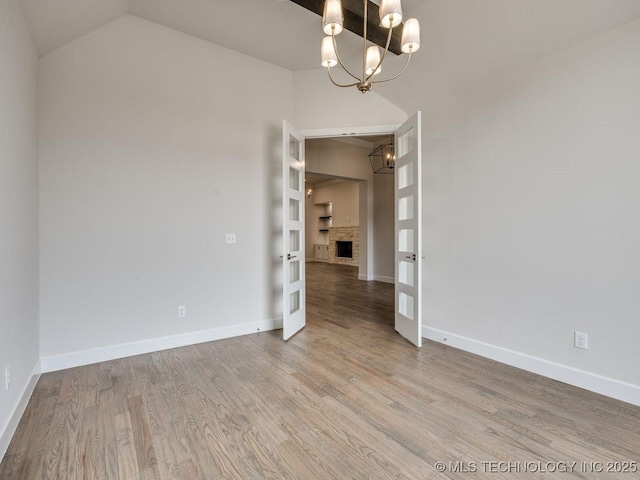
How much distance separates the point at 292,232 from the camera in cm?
380

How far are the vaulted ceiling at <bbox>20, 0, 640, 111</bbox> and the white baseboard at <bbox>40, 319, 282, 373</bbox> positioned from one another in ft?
8.82

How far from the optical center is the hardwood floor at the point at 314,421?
1.61 meters

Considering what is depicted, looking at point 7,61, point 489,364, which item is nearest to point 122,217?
point 7,61

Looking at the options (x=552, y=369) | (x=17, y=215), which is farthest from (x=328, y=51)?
(x=552, y=369)

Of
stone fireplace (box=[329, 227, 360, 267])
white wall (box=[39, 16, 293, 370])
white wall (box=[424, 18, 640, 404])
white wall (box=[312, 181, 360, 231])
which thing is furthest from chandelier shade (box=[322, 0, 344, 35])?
stone fireplace (box=[329, 227, 360, 267])

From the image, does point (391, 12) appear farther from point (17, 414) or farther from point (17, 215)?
point (17, 414)

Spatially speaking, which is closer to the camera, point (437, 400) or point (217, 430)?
point (217, 430)

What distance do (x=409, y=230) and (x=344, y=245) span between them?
25.0ft

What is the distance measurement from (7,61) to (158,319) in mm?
2340

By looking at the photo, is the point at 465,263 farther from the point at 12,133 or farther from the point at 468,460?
the point at 12,133

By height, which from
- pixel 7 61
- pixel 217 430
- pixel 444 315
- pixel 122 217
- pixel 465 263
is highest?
pixel 7 61

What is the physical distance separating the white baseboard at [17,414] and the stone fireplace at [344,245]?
884cm

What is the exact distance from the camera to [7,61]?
1.86m

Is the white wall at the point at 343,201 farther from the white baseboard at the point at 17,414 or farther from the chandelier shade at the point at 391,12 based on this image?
the white baseboard at the point at 17,414
